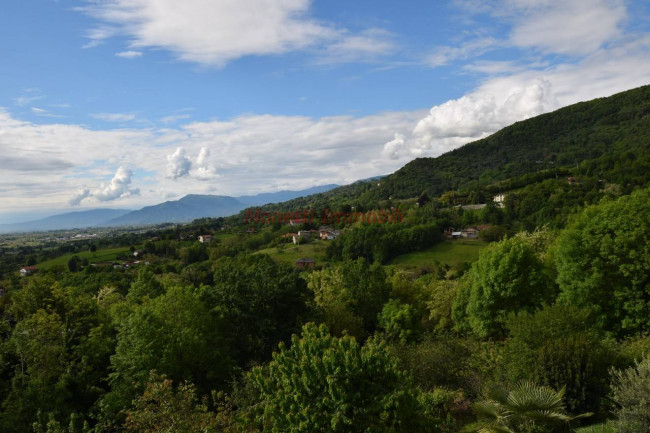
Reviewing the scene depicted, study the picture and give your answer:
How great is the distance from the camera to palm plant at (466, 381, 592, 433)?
454 inches

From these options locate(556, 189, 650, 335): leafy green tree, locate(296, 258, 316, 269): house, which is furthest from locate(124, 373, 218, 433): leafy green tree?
locate(296, 258, 316, 269): house

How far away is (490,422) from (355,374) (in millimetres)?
5288

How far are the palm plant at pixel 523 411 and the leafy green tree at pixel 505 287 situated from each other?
13233 millimetres

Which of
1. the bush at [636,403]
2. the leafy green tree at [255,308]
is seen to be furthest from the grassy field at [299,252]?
the bush at [636,403]

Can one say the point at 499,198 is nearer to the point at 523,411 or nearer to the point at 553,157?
the point at 553,157

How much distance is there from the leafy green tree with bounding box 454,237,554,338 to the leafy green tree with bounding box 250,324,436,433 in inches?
641

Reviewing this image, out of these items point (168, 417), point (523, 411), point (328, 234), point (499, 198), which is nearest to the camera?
point (523, 411)

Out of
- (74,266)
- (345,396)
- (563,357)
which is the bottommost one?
(74,266)

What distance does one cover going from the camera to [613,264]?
21.9 m

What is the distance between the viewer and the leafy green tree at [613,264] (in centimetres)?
2092

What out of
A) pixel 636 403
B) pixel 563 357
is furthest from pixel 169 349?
pixel 636 403

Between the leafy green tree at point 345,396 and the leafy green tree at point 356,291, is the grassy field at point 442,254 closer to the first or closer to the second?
the leafy green tree at point 356,291

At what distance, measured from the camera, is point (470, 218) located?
109 m

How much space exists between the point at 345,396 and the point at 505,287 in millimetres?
18500
